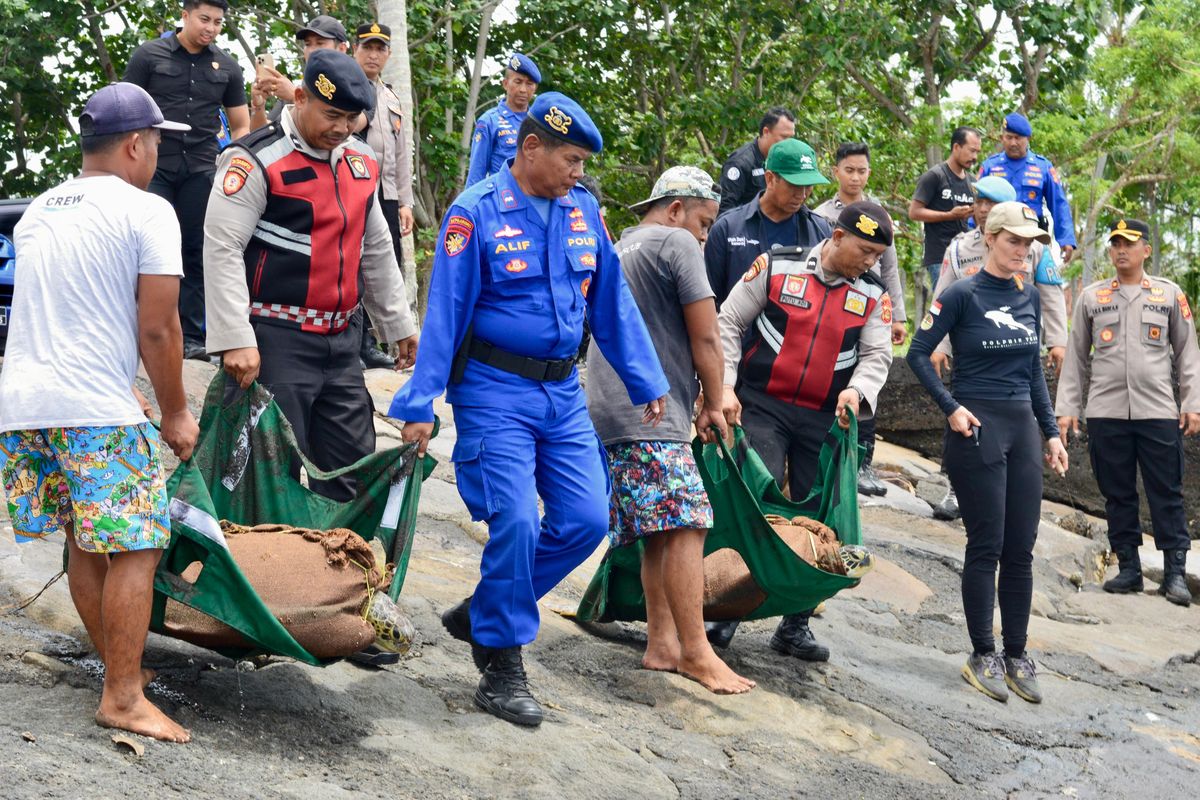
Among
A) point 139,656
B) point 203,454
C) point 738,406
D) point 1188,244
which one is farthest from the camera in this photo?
point 1188,244

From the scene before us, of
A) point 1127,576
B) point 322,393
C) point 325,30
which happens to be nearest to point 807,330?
point 322,393

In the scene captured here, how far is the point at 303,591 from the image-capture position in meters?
4.31

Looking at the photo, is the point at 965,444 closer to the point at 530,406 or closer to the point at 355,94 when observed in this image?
the point at 530,406

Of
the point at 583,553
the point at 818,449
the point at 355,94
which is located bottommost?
the point at 583,553

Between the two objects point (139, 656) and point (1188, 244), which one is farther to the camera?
point (1188, 244)

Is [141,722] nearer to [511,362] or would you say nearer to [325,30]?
[511,362]

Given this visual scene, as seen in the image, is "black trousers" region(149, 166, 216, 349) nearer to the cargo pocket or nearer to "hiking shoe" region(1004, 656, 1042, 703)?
the cargo pocket

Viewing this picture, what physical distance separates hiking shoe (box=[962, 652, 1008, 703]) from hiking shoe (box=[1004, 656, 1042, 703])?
0.12ft

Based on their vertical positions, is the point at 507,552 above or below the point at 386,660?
above

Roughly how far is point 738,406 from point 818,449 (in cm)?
68

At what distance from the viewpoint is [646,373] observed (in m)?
5.18

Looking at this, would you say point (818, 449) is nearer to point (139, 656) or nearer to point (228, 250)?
point (228, 250)

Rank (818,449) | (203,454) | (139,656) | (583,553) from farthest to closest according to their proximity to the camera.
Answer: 1. (818,449)
2. (583,553)
3. (203,454)
4. (139,656)

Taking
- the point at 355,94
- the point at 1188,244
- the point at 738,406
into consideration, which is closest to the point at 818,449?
the point at 738,406
